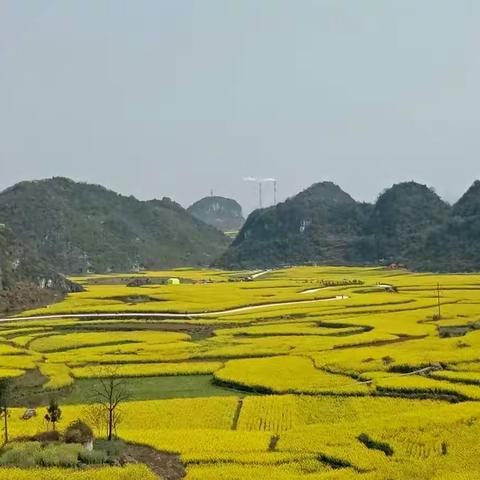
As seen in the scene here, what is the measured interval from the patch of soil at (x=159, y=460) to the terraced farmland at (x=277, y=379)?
302mm

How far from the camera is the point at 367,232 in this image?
160 m

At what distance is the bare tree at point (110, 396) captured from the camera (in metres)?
25.8

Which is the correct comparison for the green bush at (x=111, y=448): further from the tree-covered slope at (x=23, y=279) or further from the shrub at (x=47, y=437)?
the tree-covered slope at (x=23, y=279)

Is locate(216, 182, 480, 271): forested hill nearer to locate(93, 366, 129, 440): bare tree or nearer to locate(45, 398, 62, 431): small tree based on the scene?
locate(93, 366, 129, 440): bare tree

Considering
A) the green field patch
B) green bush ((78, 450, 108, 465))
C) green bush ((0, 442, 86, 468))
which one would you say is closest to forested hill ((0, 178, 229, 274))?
the green field patch

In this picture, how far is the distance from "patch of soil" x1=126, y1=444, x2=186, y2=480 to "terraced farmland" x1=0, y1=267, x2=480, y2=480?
302 millimetres

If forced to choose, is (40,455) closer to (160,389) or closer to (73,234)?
(160,389)

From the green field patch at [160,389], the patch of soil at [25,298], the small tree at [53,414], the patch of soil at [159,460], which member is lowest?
the patch of soil at [159,460]

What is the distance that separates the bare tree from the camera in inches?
1016

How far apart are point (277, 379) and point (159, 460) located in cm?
1213

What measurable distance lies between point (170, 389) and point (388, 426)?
1278 cm

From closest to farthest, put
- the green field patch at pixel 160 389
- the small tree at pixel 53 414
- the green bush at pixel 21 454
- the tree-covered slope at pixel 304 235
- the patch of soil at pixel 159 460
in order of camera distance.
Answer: the green bush at pixel 21 454
the patch of soil at pixel 159 460
the small tree at pixel 53 414
the green field patch at pixel 160 389
the tree-covered slope at pixel 304 235

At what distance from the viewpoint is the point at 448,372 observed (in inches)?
1321

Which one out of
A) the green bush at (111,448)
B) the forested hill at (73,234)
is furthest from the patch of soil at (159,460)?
the forested hill at (73,234)
